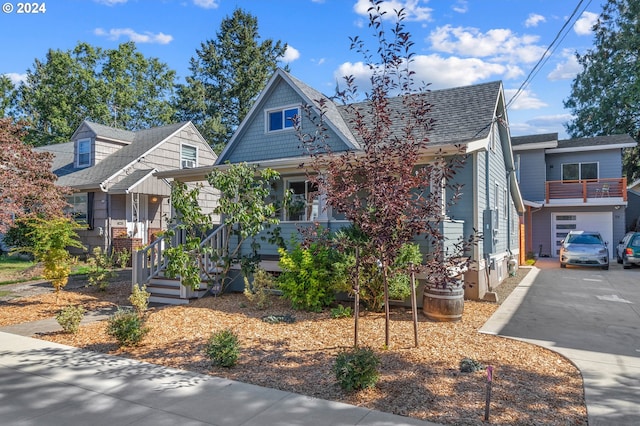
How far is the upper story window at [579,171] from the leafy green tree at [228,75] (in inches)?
988

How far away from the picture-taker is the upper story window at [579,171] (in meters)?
21.5

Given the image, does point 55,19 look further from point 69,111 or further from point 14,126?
point 69,111

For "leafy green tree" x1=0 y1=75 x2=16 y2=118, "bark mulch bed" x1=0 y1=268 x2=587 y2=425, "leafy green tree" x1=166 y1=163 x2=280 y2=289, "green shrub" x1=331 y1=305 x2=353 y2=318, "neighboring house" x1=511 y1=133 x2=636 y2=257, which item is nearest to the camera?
"bark mulch bed" x1=0 y1=268 x2=587 y2=425

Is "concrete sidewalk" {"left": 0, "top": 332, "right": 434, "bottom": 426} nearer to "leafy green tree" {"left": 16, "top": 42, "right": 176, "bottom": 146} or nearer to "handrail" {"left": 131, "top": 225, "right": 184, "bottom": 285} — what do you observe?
"handrail" {"left": 131, "top": 225, "right": 184, "bottom": 285}

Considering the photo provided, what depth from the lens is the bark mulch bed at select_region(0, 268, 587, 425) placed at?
3.86 m

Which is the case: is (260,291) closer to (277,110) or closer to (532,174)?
(277,110)

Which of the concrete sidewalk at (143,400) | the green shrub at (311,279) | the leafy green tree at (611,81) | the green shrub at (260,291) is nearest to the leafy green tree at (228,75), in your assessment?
the leafy green tree at (611,81)

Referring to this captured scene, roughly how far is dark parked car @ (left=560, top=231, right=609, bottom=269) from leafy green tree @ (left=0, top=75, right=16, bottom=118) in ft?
142

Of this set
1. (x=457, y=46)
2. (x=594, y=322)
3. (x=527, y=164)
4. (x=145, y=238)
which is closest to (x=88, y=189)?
(x=145, y=238)

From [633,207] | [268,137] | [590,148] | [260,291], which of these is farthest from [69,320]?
[633,207]

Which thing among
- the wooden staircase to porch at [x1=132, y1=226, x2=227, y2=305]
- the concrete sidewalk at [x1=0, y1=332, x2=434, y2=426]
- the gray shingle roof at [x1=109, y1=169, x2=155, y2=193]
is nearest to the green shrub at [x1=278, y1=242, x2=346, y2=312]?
the wooden staircase to porch at [x1=132, y1=226, x2=227, y2=305]

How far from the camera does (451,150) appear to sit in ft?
25.9

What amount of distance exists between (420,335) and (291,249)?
435 cm

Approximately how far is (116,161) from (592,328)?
1985 centimetres
